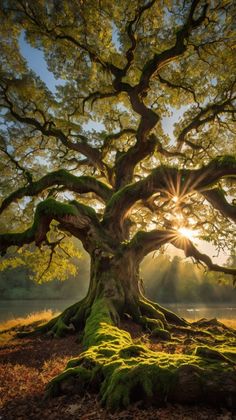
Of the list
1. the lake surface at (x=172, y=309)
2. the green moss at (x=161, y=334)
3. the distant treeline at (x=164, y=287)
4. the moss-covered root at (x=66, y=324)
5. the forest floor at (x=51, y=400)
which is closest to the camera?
the forest floor at (x=51, y=400)

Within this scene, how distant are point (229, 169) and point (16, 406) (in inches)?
366

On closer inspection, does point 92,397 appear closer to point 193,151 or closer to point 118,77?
point 118,77

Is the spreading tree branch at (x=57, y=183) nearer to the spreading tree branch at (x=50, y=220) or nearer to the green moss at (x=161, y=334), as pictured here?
the spreading tree branch at (x=50, y=220)

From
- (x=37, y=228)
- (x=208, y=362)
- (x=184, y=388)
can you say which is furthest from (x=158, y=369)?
(x=37, y=228)

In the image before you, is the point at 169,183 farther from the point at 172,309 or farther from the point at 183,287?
the point at 183,287

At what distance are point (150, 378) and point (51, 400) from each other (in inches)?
69.8

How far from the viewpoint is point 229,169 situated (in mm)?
10773

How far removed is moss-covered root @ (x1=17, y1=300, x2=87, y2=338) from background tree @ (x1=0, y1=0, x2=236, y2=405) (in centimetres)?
6

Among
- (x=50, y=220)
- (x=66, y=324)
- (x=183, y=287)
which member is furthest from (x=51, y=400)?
(x=183, y=287)

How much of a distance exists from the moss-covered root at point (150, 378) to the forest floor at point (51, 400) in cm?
14

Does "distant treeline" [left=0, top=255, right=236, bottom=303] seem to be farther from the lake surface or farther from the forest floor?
the forest floor

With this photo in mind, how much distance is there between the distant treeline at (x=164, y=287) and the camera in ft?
204

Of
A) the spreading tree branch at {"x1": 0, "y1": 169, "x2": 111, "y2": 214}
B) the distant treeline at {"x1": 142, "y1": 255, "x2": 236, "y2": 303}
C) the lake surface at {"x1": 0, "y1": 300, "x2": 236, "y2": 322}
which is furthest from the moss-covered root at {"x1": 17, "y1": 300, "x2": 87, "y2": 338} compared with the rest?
the distant treeline at {"x1": 142, "y1": 255, "x2": 236, "y2": 303}

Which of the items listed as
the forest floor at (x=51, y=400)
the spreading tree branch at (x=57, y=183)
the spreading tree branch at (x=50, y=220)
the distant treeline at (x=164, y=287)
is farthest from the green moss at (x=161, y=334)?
the distant treeline at (x=164, y=287)
